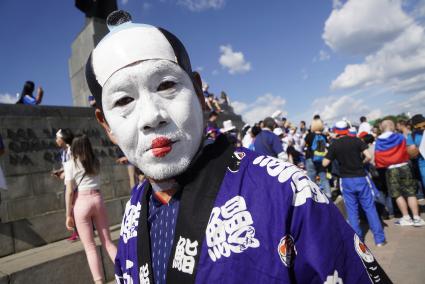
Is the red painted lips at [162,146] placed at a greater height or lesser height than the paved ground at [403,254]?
greater

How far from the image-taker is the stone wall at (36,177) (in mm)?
4367

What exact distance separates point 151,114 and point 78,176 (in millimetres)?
2685

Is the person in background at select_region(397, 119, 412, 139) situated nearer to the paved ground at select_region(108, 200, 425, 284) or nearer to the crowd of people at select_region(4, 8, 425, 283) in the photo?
the paved ground at select_region(108, 200, 425, 284)

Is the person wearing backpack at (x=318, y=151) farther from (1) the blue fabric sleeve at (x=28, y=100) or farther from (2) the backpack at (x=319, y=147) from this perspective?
(1) the blue fabric sleeve at (x=28, y=100)

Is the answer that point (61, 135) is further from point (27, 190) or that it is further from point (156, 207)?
point (156, 207)

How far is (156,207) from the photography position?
3.91ft

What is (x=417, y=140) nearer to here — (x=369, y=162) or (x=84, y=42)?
(x=369, y=162)

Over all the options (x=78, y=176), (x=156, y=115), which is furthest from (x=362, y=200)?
(x=156, y=115)

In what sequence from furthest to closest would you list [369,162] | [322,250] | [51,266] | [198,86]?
[369,162] → [51,266] → [198,86] → [322,250]

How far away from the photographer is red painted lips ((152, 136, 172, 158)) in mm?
1028

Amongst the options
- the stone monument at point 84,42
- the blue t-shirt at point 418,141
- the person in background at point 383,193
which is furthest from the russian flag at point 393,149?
the stone monument at point 84,42

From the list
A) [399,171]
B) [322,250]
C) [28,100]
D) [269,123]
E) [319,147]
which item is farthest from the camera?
[319,147]

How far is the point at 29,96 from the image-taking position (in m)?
6.32

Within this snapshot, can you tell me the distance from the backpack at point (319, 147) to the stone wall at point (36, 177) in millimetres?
4036
